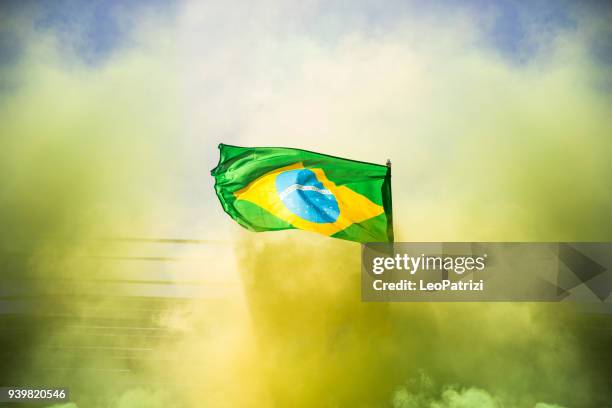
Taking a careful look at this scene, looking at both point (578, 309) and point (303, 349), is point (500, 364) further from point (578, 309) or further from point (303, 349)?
point (303, 349)

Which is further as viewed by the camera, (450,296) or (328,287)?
(328,287)

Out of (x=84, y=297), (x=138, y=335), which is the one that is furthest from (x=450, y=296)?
(x=84, y=297)

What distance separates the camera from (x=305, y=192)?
5434mm

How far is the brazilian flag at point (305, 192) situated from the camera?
5262 millimetres

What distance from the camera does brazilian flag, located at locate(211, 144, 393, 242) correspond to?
5.26 meters

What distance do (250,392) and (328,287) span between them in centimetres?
154

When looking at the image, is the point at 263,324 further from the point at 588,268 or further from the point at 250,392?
the point at 588,268

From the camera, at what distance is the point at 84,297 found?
7.12 metres

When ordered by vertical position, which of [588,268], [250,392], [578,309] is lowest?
[250,392]

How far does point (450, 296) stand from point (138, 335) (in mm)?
3800

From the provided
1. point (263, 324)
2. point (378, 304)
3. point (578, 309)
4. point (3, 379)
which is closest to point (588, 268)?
point (578, 309)

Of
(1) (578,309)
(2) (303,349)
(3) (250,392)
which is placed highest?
(1) (578,309)

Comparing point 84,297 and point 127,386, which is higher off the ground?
point 84,297

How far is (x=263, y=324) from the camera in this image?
6996 mm
